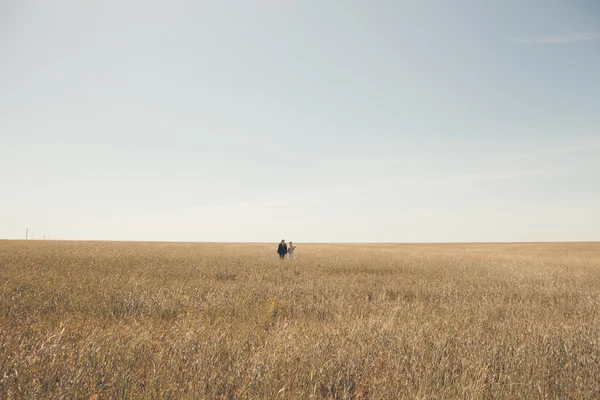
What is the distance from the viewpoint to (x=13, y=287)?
743cm

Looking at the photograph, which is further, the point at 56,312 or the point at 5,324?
the point at 56,312

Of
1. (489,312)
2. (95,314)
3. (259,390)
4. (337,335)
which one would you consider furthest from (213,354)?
(489,312)

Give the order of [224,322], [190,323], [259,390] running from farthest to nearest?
[224,322] → [190,323] → [259,390]

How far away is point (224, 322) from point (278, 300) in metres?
2.22

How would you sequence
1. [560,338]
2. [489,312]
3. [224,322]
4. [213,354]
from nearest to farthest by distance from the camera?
[213,354]
[560,338]
[224,322]
[489,312]

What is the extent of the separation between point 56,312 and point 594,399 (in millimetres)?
7712

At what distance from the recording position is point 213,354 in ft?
12.0

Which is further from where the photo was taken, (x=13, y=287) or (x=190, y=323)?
(x=13, y=287)

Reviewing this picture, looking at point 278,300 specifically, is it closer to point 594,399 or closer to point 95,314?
point 95,314

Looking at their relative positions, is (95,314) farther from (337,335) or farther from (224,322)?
(337,335)

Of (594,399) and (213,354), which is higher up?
(213,354)

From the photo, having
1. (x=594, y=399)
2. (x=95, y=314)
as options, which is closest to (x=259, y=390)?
(x=594, y=399)

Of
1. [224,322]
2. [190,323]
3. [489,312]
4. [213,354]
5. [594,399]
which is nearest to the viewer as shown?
[594,399]

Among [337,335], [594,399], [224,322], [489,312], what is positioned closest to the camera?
[594,399]
